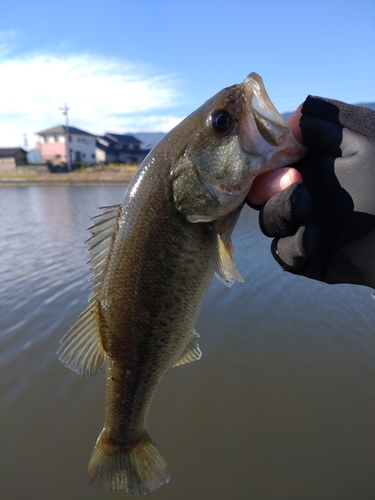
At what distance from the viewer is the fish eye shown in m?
1.94

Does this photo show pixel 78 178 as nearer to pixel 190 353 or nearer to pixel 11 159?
pixel 11 159

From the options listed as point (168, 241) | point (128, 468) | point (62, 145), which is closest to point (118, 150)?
point (62, 145)

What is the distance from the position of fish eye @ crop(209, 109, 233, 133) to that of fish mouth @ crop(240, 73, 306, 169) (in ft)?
0.26

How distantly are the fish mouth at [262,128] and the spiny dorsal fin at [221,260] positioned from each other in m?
0.48

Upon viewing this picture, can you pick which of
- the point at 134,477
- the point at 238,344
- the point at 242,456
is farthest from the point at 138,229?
the point at 238,344

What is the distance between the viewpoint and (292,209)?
6.54ft

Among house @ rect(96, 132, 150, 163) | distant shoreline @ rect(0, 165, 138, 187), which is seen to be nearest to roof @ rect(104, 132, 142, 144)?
house @ rect(96, 132, 150, 163)

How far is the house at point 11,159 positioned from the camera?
5427 cm

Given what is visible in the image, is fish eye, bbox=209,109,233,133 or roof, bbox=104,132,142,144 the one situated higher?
fish eye, bbox=209,109,233,133

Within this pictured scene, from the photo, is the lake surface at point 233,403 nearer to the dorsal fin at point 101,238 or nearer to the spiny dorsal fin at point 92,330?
the spiny dorsal fin at point 92,330

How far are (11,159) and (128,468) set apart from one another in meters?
62.3

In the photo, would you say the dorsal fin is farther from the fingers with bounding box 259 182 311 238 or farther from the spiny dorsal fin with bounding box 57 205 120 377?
the fingers with bounding box 259 182 311 238

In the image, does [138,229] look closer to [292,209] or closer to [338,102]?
[292,209]

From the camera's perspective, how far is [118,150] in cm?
6619
